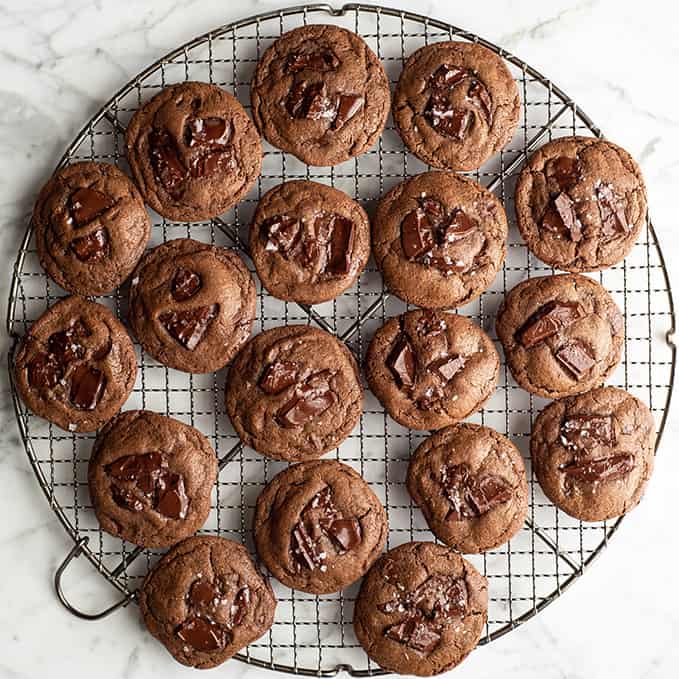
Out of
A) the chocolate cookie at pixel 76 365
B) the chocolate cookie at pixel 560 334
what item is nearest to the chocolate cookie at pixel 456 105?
the chocolate cookie at pixel 560 334

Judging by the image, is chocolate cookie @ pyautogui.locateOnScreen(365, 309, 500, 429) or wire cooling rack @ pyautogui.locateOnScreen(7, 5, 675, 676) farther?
wire cooling rack @ pyautogui.locateOnScreen(7, 5, 675, 676)

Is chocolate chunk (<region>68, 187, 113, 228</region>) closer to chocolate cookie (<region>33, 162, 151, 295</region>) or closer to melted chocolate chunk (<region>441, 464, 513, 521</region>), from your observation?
chocolate cookie (<region>33, 162, 151, 295</region>)

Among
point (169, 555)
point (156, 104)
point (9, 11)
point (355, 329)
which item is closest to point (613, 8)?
point (355, 329)

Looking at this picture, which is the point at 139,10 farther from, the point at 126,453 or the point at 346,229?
the point at 126,453

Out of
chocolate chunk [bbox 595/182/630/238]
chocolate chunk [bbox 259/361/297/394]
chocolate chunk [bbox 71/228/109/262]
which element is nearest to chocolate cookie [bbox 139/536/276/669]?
chocolate chunk [bbox 259/361/297/394]

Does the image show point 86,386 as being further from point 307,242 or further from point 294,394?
point 307,242

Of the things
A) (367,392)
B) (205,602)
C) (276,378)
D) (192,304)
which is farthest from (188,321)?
(205,602)
